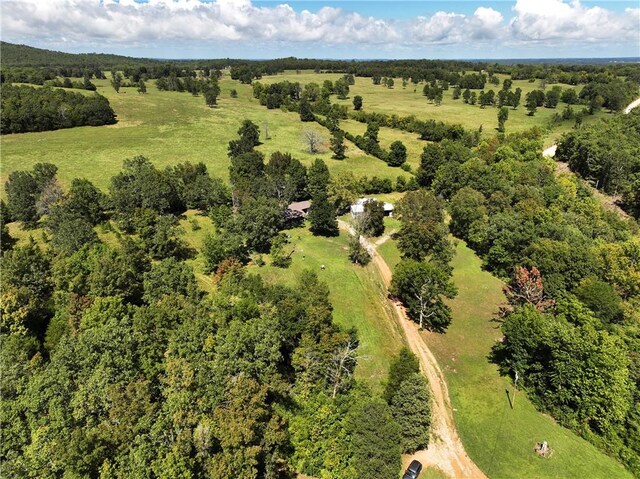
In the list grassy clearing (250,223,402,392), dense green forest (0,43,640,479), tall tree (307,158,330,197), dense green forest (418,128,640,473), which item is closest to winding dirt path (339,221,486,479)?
dense green forest (0,43,640,479)

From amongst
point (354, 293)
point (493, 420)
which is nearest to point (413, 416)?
point (493, 420)

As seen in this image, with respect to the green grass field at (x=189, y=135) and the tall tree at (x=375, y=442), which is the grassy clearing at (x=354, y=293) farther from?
the green grass field at (x=189, y=135)

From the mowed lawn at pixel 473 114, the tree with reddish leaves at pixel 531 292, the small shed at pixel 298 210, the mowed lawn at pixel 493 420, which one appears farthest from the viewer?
the mowed lawn at pixel 473 114

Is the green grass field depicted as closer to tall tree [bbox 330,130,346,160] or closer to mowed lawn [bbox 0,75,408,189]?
mowed lawn [bbox 0,75,408,189]

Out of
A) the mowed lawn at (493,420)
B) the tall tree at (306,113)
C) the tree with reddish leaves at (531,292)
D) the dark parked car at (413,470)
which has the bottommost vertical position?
the mowed lawn at (493,420)

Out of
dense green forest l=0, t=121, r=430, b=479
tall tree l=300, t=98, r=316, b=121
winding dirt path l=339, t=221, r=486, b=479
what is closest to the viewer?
dense green forest l=0, t=121, r=430, b=479

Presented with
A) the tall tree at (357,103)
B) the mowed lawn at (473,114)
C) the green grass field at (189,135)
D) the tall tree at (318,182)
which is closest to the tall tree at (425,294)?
the tall tree at (318,182)

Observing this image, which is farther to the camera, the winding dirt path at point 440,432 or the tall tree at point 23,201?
the tall tree at point 23,201
